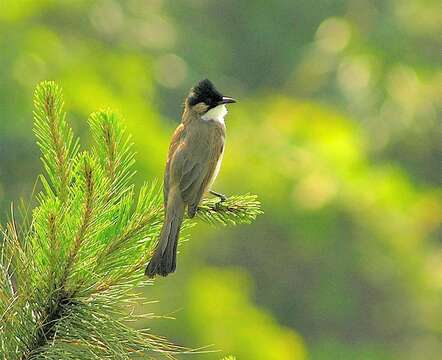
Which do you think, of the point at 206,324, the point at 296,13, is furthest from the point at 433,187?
the point at 296,13

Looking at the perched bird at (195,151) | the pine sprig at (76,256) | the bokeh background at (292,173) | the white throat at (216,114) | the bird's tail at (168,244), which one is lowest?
the pine sprig at (76,256)

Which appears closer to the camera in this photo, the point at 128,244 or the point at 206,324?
the point at 128,244

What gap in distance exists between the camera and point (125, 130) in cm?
290

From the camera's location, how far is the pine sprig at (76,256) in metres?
2.77

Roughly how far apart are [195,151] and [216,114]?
→ 354 mm

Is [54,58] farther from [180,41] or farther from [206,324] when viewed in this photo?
[180,41]

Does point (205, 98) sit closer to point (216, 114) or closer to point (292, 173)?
point (216, 114)

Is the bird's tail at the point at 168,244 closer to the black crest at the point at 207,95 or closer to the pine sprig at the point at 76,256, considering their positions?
the pine sprig at the point at 76,256

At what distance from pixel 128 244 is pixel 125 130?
216mm

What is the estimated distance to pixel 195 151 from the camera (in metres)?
4.82

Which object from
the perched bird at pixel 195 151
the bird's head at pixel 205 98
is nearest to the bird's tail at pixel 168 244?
the perched bird at pixel 195 151

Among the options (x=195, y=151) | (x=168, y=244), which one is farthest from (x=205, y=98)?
(x=168, y=244)

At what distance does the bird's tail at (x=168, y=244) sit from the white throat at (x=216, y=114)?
4.73 feet

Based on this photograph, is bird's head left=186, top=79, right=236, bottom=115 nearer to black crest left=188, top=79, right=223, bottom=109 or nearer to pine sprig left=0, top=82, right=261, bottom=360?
black crest left=188, top=79, right=223, bottom=109
